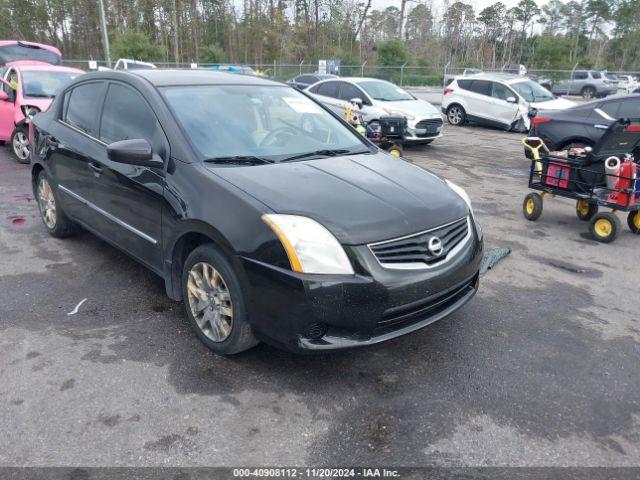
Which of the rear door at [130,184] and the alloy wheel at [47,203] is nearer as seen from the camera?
the rear door at [130,184]

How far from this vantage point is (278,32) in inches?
1833

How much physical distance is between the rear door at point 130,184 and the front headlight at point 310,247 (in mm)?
1107

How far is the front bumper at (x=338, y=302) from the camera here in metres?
2.73

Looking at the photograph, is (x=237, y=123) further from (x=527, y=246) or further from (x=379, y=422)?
(x=527, y=246)

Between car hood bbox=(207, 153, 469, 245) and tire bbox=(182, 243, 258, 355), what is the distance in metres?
0.48

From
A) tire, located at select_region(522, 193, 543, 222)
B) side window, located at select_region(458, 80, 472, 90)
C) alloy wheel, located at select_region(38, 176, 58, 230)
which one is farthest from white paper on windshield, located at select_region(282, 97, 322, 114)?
side window, located at select_region(458, 80, 472, 90)

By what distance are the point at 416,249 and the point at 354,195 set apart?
501 millimetres

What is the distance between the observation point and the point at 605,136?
6.07 metres

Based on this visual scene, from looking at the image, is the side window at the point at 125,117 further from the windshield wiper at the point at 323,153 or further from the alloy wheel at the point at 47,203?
the alloy wheel at the point at 47,203

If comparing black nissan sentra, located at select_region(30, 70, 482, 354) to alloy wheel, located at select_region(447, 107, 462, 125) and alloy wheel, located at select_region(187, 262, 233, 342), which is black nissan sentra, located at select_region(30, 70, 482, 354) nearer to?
alloy wheel, located at select_region(187, 262, 233, 342)

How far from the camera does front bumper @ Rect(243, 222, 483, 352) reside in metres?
2.73

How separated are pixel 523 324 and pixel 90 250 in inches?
157

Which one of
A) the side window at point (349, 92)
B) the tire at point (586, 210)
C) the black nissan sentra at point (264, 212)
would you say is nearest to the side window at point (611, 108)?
the tire at point (586, 210)

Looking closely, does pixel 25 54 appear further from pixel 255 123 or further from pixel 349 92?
pixel 255 123
